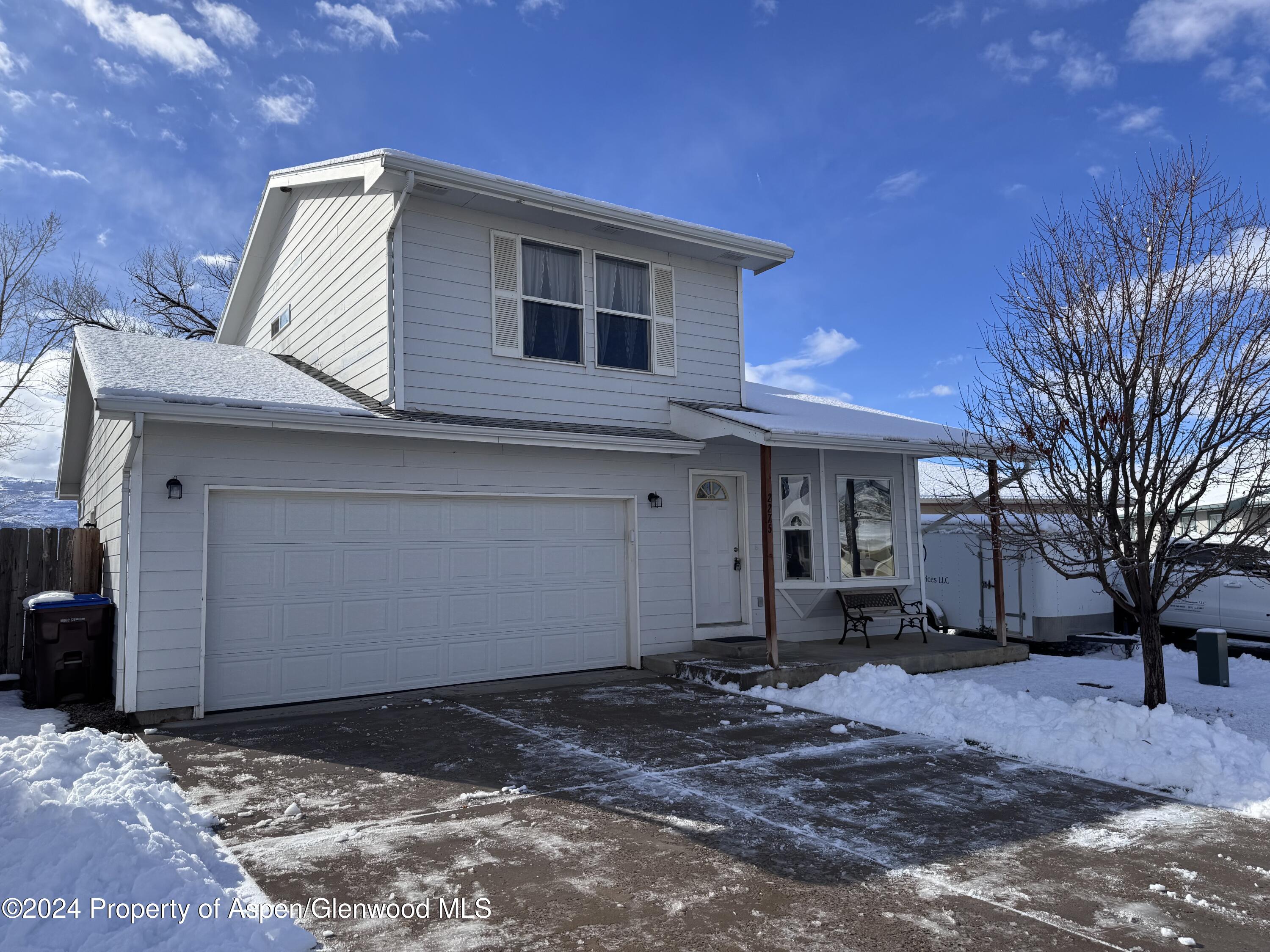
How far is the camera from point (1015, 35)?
10312 millimetres

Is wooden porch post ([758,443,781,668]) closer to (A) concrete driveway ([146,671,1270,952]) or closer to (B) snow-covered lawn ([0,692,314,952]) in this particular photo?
(A) concrete driveway ([146,671,1270,952])

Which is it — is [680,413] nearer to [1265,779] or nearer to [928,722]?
[928,722]

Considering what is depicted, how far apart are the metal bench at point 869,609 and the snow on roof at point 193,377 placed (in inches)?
263

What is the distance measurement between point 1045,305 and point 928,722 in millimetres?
3846

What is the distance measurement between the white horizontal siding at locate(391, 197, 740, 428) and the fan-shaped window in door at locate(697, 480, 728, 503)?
0.99 m

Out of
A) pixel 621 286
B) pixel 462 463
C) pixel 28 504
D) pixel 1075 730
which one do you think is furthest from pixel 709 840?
pixel 28 504

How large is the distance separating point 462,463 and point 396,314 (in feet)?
5.70

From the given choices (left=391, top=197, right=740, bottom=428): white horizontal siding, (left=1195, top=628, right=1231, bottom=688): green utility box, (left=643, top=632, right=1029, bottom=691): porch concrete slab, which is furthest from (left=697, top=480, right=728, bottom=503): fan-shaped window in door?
(left=1195, top=628, right=1231, bottom=688): green utility box

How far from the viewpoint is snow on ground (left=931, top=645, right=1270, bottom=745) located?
768 centimetres

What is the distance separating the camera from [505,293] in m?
9.61

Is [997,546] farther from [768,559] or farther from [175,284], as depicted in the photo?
[175,284]

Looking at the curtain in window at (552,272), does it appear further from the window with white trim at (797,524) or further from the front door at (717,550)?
the window with white trim at (797,524)

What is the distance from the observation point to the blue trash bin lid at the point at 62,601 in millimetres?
8016

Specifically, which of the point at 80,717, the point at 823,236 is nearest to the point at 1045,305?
the point at 823,236
